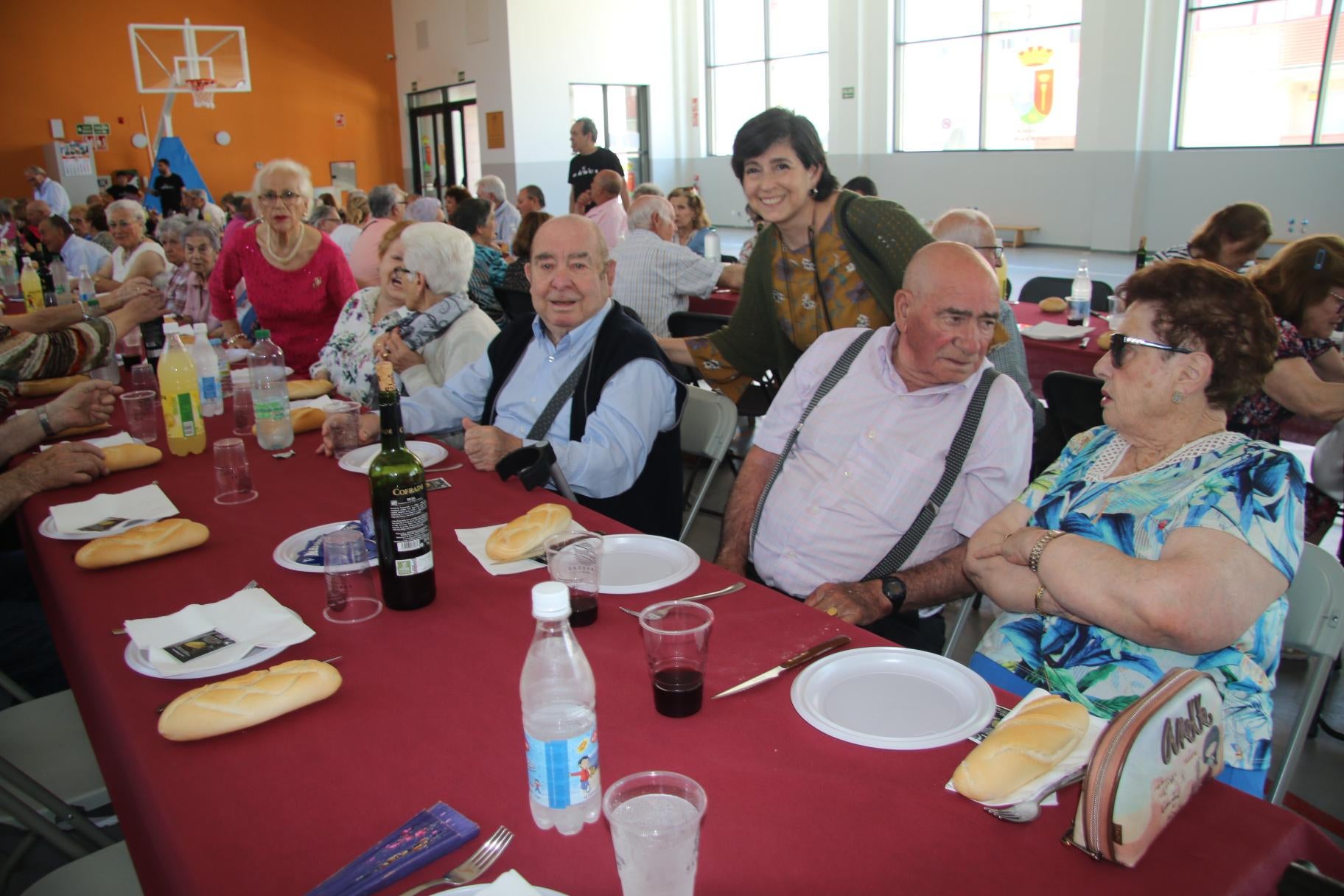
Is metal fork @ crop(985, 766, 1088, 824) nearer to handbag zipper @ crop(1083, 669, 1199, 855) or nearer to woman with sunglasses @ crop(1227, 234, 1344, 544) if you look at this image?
handbag zipper @ crop(1083, 669, 1199, 855)

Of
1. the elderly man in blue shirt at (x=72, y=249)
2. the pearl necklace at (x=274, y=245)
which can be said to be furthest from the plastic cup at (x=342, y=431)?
the elderly man in blue shirt at (x=72, y=249)

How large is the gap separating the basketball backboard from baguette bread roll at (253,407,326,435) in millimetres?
16221

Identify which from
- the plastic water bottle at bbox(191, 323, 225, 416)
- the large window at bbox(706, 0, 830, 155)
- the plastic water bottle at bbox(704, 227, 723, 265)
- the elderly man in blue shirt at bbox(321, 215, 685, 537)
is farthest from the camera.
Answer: the large window at bbox(706, 0, 830, 155)

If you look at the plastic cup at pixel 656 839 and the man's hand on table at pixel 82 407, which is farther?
the man's hand on table at pixel 82 407

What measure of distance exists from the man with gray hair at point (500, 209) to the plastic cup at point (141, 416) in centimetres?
649

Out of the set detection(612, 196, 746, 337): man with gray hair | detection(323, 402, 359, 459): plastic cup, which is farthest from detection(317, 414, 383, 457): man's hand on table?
detection(612, 196, 746, 337): man with gray hair

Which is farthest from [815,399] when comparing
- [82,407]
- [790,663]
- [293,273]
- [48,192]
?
[48,192]

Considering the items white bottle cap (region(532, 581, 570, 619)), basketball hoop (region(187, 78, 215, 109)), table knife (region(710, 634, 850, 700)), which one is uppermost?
basketball hoop (region(187, 78, 215, 109))

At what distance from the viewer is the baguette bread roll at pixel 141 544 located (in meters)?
1.80

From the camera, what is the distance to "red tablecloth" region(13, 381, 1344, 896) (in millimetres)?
980

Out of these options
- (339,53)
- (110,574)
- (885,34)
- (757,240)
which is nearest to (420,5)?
(339,53)

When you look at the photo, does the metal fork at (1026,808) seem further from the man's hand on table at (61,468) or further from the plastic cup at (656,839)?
the man's hand on table at (61,468)

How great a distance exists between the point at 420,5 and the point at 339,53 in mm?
1827

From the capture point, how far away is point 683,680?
1266 millimetres
